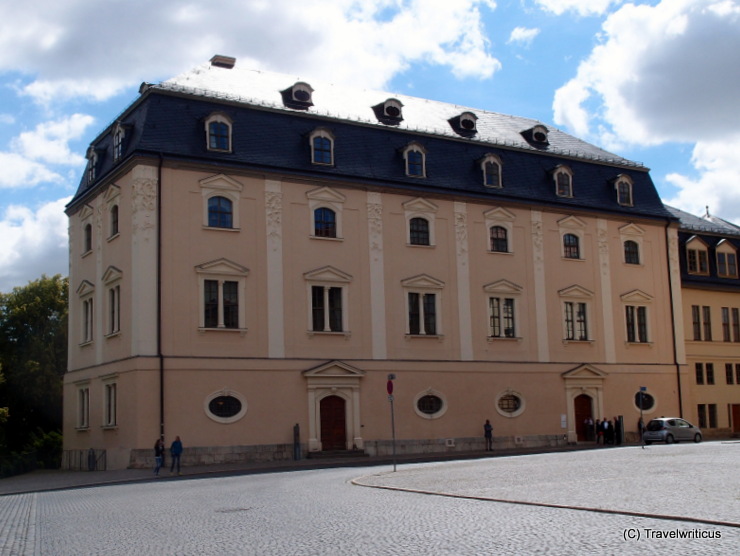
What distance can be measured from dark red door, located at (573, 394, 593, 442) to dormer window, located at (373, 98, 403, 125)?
1655cm

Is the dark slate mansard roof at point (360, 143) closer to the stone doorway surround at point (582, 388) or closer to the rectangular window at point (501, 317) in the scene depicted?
the rectangular window at point (501, 317)

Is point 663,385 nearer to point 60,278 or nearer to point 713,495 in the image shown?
point 713,495

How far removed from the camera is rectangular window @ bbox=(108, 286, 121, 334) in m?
40.0

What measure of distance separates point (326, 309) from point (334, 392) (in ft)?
11.8

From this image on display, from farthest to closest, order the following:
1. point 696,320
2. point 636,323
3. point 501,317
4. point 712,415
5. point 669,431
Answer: point 696,320, point 712,415, point 636,323, point 501,317, point 669,431

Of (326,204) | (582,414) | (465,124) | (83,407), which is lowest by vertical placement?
(582,414)

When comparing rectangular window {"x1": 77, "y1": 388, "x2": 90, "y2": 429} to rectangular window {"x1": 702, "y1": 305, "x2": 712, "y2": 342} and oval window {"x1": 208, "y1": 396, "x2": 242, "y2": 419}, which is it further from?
rectangular window {"x1": 702, "y1": 305, "x2": 712, "y2": 342}

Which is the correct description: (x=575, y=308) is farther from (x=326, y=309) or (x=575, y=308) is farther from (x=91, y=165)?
(x=91, y=165)

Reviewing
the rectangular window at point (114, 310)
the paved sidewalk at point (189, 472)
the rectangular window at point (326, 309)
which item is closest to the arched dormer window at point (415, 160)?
the rectangular window at point (326, 309)

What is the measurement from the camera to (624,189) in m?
51.5

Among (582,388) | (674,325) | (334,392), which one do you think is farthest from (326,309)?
(674,325)

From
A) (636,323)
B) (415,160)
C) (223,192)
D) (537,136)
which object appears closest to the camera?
(223,192)

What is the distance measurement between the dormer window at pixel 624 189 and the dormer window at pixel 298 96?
17593mm

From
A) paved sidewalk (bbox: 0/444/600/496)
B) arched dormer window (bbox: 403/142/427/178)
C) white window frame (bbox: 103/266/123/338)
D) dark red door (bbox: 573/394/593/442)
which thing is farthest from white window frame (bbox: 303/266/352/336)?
dark red door (bbox: 573/394/593/442)
